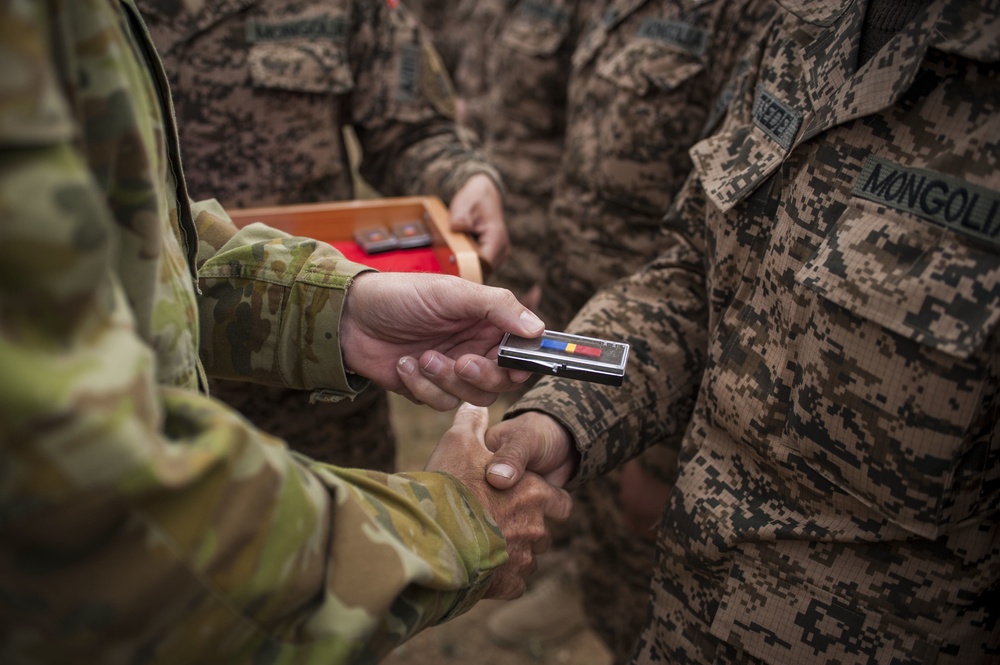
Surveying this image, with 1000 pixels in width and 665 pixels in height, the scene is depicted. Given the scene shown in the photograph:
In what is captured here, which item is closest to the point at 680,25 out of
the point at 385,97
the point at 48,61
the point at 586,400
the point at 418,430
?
the point at 385,97

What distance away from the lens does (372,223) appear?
72.1 inches

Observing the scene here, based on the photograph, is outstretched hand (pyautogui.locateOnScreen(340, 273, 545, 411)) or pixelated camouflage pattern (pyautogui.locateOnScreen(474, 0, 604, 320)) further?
pixelated camouflage pattern (pyautogui.locateOnScreen(474, 0, 604, 320))

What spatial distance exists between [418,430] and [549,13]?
7.06 feet

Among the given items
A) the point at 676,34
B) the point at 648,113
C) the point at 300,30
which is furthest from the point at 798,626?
the point at 300,30

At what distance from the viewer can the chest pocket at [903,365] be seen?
929mm

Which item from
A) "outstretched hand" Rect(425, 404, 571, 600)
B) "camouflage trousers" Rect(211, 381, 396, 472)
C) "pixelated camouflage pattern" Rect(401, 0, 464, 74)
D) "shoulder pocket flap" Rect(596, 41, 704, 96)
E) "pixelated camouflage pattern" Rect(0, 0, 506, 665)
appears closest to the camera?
"pixelated camouflage pattern" Rect(0, 0, 506, 665)

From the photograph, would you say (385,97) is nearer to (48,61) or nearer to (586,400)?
(586,400)

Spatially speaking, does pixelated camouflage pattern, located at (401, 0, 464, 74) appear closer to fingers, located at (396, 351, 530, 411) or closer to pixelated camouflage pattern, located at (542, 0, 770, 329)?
pixelated camouflage pattern, located at (542, 0, 770, 329)

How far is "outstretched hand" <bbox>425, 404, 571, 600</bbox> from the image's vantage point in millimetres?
1193

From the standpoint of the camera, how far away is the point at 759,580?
1185 mm

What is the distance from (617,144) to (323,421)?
51.4 inches

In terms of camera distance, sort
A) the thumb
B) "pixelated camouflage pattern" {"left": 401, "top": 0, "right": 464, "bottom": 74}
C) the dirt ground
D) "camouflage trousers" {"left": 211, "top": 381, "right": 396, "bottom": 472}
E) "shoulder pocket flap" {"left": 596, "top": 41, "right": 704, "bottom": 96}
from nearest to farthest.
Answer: the thumb → "camouflage trousers" {"left": 211, "top": 381, "right": 396, "bottom": 472} → "shoulder pocket flap" {"left": 596, "top": 41, "right": 704, "bottom": 96} → the dirt ground → "pixelated camouflage pattern" {"left": 401, "top": 0, "right": 464, "bottom": 74}

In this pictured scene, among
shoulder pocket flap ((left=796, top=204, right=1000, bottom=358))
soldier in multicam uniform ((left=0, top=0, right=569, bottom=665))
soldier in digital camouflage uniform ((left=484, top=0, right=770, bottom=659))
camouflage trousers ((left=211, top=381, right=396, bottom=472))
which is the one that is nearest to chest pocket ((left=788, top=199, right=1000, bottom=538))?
shoulder pocket flap ((left=796, top=204, right=1000, bottom=358))

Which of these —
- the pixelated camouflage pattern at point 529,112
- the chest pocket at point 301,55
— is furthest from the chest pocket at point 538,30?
the chest pocket at point 301,55
